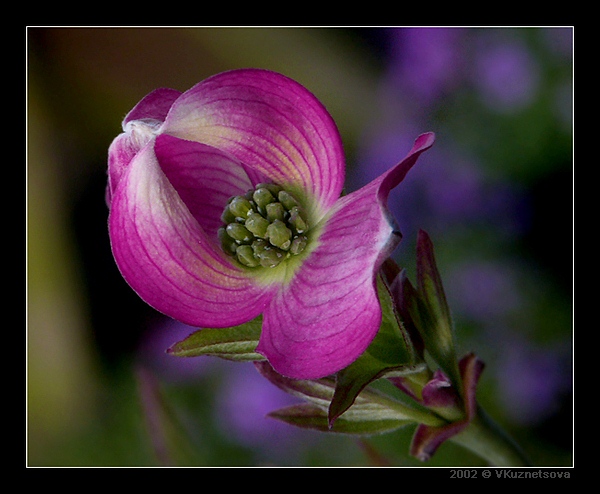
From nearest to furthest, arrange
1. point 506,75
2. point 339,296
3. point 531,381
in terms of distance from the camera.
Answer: point 339,296 → point 531,381 → point 506,75

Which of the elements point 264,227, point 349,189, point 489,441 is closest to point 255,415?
point 349,189

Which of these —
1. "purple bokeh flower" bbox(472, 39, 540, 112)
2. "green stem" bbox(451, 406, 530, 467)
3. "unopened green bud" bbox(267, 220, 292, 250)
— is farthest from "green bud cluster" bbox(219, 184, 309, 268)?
"purple bokeh flower" bbox(472, 39, 540, 112)

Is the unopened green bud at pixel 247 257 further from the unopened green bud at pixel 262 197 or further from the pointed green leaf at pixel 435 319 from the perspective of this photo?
the pointed green leaf at pixel 435 319

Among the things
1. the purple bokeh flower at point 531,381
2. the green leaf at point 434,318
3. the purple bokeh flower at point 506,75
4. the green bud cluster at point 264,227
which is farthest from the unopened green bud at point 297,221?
the purple bokeh flower at point 506,75

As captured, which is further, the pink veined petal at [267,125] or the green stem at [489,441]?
the green stem at [489,441]

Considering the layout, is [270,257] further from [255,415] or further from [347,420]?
[255,415]

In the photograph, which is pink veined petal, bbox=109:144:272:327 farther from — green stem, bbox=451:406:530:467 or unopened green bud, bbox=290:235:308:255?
green stem, bbox=451:406:530:467
